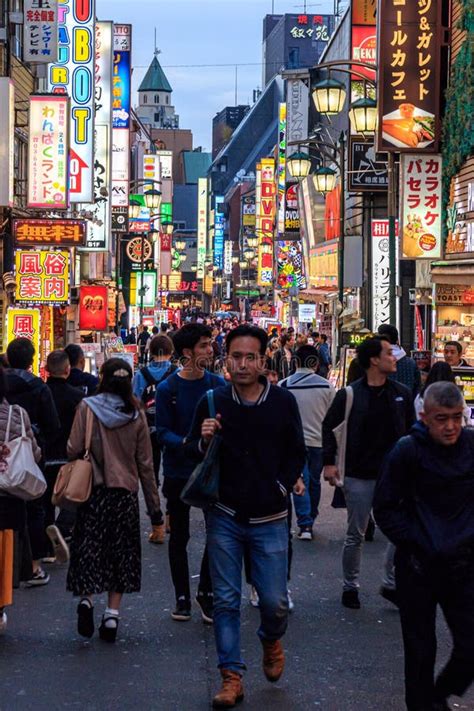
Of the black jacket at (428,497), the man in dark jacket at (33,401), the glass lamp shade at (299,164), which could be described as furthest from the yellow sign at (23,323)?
the black jacket at (428,497)

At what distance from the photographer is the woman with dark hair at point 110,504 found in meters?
7.73

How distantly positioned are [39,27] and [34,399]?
16.5 meters

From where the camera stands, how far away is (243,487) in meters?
6.39

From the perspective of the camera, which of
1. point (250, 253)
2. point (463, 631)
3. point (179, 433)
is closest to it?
point (463, 631)

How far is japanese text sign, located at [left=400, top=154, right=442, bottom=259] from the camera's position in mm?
22609

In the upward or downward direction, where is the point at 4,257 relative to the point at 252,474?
upward

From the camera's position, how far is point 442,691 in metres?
5.87

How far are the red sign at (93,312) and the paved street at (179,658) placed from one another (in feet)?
66.6

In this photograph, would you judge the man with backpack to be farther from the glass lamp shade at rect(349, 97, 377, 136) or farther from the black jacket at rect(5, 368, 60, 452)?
the glass lamp shade at rect(349, 97, 377, 136)

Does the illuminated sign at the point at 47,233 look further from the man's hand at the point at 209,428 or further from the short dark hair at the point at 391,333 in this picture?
the man's hand at the point at 209,428

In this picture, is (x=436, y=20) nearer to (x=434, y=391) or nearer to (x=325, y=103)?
(x=325, y=103)

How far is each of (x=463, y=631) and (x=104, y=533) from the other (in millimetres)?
2799

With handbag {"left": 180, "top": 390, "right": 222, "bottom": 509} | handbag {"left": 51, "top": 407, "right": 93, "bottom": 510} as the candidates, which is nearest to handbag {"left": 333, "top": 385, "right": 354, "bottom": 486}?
handbag {"left": 51, "top": 407, "right": 93, "bottom": 510}

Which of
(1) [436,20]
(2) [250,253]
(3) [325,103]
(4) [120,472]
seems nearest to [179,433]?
(4) [120,472]
